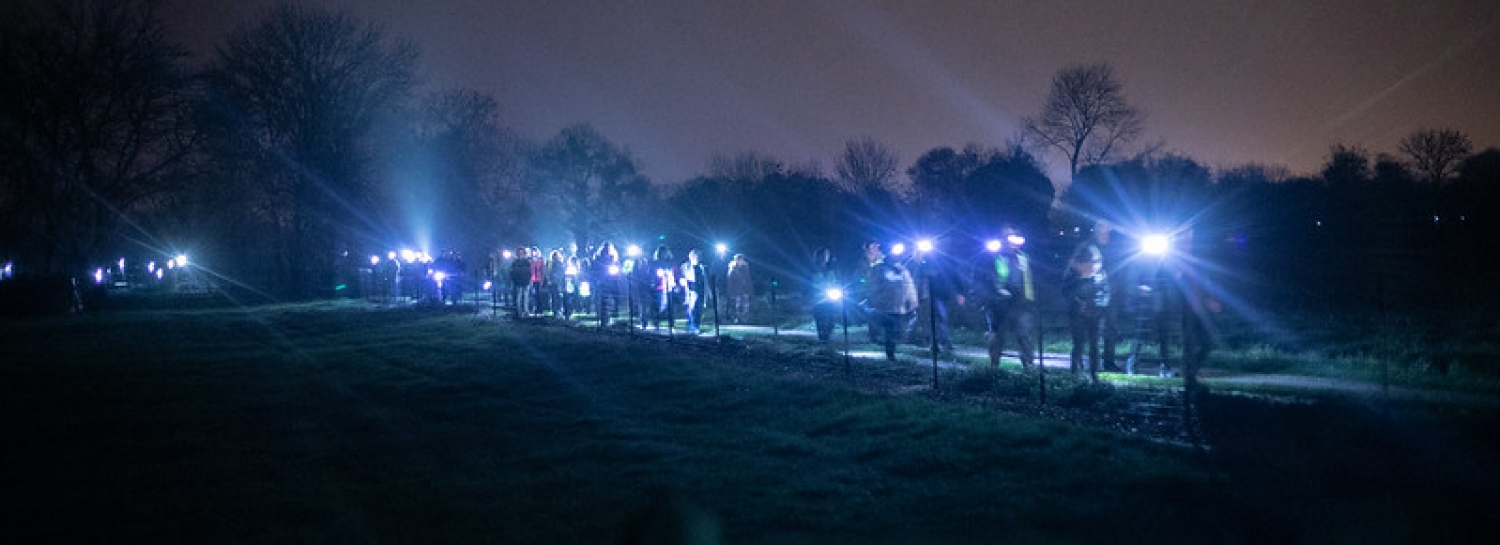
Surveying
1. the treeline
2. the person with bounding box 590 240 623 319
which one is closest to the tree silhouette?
the treeline

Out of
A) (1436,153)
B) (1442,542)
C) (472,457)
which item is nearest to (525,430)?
(472,457)

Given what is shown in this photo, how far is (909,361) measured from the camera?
12797 millimetres

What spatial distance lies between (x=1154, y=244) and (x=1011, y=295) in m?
1.79

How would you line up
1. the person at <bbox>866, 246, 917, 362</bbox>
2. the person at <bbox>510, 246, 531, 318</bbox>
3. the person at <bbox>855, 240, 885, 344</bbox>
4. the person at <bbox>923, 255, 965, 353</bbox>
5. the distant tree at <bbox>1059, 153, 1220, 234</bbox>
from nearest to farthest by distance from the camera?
the person at <bbox>866, 246, 917, 362</bbox> → the person at <bbox>923, 255, 965, 353</bbox> → the person at <bbox>855, 240, 885, 344</bbox> → the person at <bbox>510, 246, 531, 318</bbox> → the distant tree at <bbox>1059, 153, 1220, 234</bbox>

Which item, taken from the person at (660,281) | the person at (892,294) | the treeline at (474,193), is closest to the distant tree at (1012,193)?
the treeline at (474,193)

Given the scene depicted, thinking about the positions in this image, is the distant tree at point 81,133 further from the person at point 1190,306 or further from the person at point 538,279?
the person at point 1190,306

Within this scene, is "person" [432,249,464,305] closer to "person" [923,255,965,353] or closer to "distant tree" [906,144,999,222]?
"person" [923,255,965,353]

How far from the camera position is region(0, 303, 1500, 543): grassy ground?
5379mm

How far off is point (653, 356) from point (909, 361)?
156 inches

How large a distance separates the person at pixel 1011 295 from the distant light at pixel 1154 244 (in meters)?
1.40

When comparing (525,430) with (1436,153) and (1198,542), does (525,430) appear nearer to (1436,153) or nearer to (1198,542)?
(1198,542)

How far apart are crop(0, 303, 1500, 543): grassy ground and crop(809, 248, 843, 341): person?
4035mm

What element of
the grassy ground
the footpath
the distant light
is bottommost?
the grassy ground

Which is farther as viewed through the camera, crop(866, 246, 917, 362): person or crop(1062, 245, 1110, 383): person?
crop(866, 246, 917, 362): person
